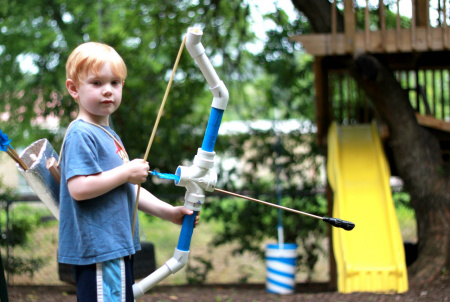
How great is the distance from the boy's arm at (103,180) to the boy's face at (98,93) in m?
0.24

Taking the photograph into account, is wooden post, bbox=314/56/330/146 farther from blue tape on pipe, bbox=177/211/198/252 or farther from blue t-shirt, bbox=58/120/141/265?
blue t-shirt, bbox=58/120/141/265

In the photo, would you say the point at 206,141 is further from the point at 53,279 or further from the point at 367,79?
the point at 53,279

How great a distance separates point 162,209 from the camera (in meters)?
2.16

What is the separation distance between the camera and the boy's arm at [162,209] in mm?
2131

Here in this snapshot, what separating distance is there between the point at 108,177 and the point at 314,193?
4.17 m

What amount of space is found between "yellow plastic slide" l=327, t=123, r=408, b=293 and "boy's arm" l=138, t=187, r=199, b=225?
2.20 m

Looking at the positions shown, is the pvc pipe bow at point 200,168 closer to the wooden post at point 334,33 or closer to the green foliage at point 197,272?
the wooden post at point 334,33

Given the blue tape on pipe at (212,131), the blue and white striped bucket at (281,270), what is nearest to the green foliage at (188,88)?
the blue and white striped bucket at (281,270)

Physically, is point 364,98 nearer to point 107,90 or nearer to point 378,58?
point 378,58

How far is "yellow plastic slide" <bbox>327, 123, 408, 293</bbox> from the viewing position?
396cm

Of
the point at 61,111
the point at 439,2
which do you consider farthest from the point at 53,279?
the point at 439,2

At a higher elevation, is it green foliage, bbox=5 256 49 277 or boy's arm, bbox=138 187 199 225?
boy's arm, bbox=138 187 199 225

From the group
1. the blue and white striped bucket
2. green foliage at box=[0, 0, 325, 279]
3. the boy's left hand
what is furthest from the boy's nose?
green foliage at box=[0, 0, 325, 279]

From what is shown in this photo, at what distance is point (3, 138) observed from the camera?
80.6 inches
